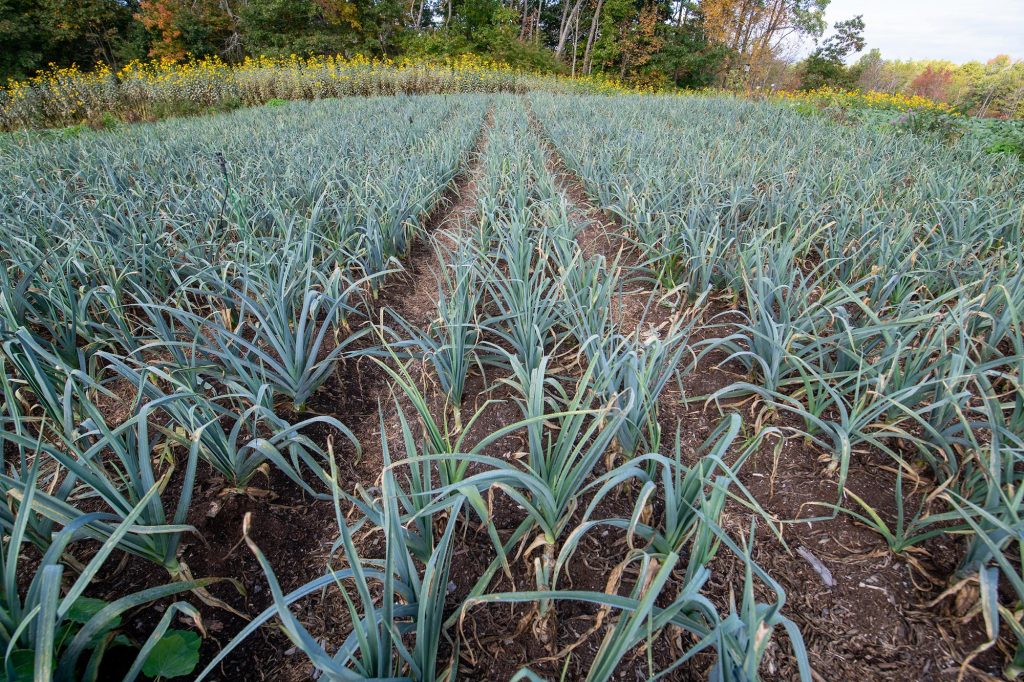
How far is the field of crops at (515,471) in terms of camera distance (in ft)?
2.78

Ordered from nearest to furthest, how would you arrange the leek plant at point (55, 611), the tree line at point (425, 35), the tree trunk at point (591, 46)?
the leek plant at point (55, 611) → the tree line at point (425, 35) → the tree trunk at point (591, 46)

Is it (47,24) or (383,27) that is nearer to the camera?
(47,24)

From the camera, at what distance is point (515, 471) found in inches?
35.6

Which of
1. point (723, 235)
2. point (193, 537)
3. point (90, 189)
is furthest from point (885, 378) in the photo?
point (90, 189)

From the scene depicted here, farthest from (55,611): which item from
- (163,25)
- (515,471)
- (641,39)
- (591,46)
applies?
(591,46)

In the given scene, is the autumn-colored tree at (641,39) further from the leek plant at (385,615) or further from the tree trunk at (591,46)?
the leek plant at (385,615)

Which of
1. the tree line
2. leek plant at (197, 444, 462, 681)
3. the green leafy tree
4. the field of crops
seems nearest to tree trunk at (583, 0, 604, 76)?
the tree line

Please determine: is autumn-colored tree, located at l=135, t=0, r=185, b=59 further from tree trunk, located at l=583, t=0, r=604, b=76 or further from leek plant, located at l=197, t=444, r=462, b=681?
leek plant, located at l=197, t=444, r=462, b=681

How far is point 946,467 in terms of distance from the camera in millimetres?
1280

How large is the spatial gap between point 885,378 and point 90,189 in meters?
4.06

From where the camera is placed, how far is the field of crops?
2.78 feet

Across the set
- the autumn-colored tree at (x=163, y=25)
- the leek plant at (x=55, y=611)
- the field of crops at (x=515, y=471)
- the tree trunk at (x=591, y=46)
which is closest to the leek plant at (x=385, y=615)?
the field of crops at (x=515, y=471)

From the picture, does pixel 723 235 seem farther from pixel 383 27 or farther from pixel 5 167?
pixel 383 27

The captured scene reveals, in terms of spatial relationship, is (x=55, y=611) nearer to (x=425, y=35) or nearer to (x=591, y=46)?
(x=425, y=35)
